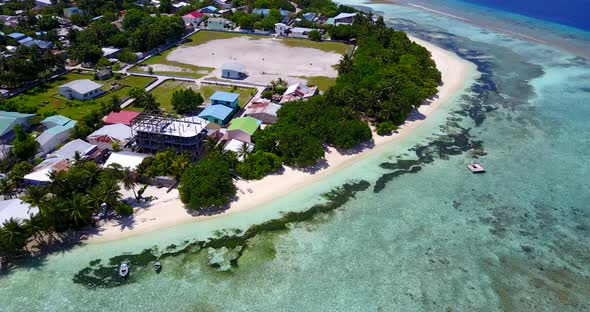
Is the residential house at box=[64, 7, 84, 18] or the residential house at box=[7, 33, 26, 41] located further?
the residential house at box=[64, 7, 84, 18]

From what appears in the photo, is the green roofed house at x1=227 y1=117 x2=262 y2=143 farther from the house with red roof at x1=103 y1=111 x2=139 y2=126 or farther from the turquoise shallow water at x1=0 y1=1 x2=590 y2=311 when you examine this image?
the house with red roof at x1=103 y1=111 x2=139 y2=126

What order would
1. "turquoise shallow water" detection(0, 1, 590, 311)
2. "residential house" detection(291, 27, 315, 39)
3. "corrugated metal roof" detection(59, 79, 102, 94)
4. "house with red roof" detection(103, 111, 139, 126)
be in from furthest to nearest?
"residential house" detection(291, 27, 315, 39)
"corrugated metal roof" detection(59, 79, 102, 94)
"house with red roof" detection(103, 111, 139, 126)
"turquoise shallow water" detection(0, 1, 590, 311)

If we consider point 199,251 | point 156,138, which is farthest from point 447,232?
point 156,138

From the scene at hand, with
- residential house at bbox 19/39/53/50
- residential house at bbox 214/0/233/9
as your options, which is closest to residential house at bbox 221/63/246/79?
residential house at bbox 19/39/53/50

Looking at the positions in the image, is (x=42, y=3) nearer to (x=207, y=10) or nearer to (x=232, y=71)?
(x=207, y=10)

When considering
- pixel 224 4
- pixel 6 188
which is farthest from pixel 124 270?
pixel 224 4
